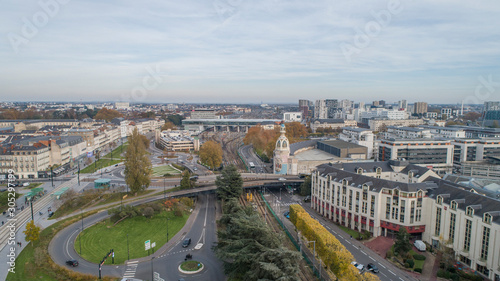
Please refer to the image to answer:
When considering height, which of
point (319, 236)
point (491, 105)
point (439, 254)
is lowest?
point (439, 254)

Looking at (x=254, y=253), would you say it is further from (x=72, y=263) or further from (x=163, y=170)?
(x=163, y=170)

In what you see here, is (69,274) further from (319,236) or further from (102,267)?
(319,236)

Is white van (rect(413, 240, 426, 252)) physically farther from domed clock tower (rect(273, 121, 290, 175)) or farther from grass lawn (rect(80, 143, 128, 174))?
grass lawn (rect(80, 143, 128, 174))

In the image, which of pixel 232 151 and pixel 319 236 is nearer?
pixel 319 236

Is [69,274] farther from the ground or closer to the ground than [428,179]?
closer to the ground

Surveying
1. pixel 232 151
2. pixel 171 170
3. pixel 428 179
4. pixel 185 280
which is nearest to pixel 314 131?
pixel 232 151

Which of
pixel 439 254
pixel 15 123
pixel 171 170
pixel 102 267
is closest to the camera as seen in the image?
pixel 102 267

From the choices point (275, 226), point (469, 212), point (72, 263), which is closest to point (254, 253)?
point (275, 226)
